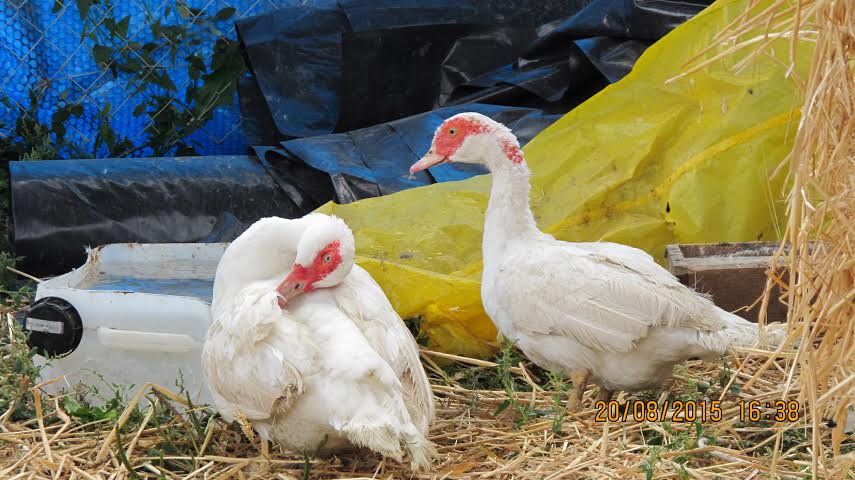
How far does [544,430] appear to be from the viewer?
286cm

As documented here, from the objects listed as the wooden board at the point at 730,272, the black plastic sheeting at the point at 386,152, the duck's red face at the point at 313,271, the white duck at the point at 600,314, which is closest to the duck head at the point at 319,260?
the duck's red face at the point at 313,271

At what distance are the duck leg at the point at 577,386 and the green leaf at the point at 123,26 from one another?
325cm

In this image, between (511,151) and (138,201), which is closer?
(511,151)

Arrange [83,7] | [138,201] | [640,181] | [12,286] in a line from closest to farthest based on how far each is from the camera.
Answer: [640,181] → [12,286] → [138,201] → [83,7]

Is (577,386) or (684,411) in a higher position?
(577,386)

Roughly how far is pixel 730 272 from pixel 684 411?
63cm

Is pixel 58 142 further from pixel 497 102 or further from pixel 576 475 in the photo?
pixel 576 475

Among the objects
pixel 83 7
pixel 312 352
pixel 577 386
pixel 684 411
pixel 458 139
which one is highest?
pixel 83 7

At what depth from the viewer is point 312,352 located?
250 cm

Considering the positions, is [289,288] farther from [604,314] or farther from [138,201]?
[138,201]

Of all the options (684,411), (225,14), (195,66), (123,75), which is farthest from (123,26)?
(684,411)

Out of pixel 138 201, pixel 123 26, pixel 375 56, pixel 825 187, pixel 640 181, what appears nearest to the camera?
pixel 825 187

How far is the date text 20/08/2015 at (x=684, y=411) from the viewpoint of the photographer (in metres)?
2.86

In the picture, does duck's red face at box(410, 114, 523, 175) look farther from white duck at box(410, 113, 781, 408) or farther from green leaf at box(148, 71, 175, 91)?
green leaf at box(148, 71, 175, 91)
